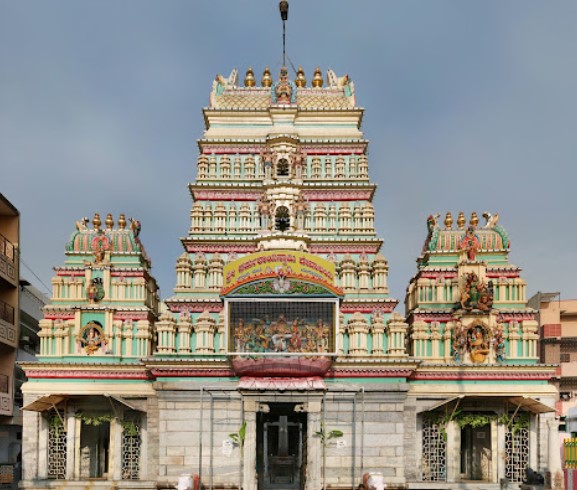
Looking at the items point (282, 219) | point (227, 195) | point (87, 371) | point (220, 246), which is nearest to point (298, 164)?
point (282, 219)

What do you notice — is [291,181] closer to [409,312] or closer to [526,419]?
[409,312]

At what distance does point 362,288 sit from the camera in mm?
34906

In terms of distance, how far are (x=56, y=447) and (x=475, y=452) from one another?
18.4m

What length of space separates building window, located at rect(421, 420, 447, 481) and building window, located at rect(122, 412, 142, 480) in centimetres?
1221

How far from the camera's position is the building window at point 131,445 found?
1335 inches

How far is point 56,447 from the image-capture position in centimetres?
3409

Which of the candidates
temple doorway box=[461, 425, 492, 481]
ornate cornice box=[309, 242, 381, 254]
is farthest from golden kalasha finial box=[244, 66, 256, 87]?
temple doorway box=[461, 425, 492, 481]

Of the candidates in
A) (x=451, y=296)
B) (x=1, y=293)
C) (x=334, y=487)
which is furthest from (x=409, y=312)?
(x=1, y=293)

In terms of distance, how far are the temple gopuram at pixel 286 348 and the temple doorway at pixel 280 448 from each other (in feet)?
1.18

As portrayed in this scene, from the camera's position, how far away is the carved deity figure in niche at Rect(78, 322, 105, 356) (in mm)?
34719

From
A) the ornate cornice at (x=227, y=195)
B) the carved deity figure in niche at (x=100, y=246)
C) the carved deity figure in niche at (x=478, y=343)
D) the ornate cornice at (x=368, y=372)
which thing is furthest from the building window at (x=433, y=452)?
the carved deity figure in niche at (x=100, y=246)

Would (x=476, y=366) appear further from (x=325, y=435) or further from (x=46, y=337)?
(x=46, y=337)

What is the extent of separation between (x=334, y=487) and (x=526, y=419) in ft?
29.0

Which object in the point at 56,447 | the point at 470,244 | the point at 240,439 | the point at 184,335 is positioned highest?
the point at 470,244
